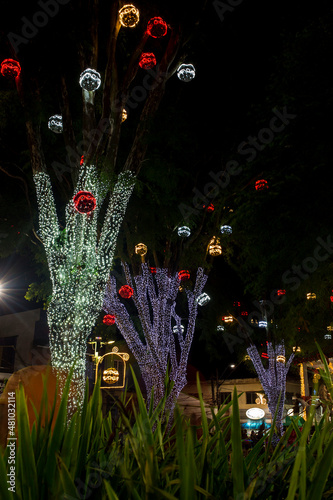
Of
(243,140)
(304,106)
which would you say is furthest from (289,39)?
(243,140)

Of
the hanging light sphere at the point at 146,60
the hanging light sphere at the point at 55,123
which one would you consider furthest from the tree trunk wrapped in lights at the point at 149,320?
the hanging light sphere at the point at 146,60

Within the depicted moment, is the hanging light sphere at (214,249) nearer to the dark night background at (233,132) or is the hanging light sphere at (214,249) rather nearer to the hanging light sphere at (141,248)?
the dark night background at (233,132)

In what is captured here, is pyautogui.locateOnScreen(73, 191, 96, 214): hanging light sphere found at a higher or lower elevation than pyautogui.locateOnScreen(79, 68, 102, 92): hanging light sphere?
lower

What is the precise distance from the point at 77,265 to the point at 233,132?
21.0 ft

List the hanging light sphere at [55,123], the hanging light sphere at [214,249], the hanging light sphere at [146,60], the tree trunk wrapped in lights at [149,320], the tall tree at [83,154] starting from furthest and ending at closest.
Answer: the hanging light sphere at [214,249] < the tree trunk wrapped in lights at [149,320] < the hanging light sphere at [55,123] < the hanging light sphere at [146,60] < the tall tree at [83,154]

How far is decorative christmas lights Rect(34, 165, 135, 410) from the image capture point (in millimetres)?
6684

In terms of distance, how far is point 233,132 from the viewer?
11047 mm

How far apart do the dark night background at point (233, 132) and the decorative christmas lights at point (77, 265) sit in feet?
3.89

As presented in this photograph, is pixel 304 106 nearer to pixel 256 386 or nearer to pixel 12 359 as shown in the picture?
pixel 12 359

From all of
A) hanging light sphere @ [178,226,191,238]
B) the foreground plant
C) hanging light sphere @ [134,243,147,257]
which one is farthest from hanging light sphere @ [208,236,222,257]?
the foreground plant

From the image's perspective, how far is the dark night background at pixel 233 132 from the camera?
856cm

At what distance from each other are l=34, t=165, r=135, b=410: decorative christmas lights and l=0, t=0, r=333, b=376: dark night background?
1186 millimetres

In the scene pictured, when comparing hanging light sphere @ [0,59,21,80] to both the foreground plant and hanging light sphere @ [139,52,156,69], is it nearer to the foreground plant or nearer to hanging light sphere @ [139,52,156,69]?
hanging light sphere @ [139,52,156,69]

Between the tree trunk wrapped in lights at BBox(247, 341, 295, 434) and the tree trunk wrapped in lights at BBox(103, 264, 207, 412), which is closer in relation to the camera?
the tree trunk wrapped in lights at BBox(103, 264, 207, 412)
